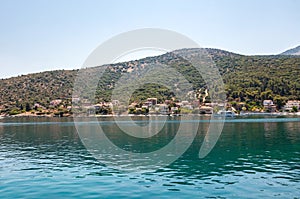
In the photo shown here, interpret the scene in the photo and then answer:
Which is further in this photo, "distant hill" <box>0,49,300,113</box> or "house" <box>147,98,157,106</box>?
"house" <box>147,98,157,106</box>

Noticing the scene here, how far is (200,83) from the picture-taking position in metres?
165

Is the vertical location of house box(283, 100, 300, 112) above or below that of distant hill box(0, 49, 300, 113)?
below

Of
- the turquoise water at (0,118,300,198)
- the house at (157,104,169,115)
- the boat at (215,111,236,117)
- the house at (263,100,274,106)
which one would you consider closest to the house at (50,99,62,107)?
the house at (157,104,169,115)

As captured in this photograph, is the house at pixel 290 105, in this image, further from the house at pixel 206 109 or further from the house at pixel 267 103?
the house at pixel 206 109

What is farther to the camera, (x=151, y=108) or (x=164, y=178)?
(x=151, y=108)

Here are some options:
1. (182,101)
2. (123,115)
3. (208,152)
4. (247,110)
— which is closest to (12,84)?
(123,115)

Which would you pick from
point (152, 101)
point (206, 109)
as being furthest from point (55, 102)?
point (206, 109)

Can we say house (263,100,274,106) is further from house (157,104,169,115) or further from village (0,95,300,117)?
A: house (157,104,169,115)

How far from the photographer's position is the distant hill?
140m

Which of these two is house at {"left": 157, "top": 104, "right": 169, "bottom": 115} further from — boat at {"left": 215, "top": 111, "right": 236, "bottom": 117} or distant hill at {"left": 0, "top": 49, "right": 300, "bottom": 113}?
boat at {"left": 215, "top": 111, "right": 236, "bottom": 117}

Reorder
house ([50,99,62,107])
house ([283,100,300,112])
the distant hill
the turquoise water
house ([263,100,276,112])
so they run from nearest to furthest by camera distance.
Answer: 1. the turquoise water
2. house ([283,100,300,112])
3. house ([263,100,276,112])
4. the distant hill
5. house ([50,99,62,107])

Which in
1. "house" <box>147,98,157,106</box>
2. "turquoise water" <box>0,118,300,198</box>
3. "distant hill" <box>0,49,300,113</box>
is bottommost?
"turquoise water" <box>0,118,300,198</box>

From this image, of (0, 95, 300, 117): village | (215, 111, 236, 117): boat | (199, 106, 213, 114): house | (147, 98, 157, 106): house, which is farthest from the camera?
(147, 98, 157, 106): house

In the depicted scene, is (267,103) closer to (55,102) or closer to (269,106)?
(269,106)
